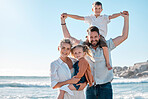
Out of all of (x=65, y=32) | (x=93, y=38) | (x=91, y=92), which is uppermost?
(x=65, y=32)

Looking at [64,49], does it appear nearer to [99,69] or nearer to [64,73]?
[64,73]

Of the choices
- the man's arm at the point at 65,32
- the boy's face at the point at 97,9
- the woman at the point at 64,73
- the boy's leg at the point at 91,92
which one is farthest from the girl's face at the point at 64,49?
the boy's face at the point at 97,9

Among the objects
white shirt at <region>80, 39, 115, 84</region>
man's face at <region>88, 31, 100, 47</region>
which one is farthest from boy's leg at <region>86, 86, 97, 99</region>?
man's face at <region>88, 31, 100, 47</region>

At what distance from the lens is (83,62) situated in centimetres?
241

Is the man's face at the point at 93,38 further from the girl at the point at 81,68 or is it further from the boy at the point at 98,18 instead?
the boy at the point at 98,18

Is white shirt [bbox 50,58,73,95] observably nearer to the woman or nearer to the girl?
the woman

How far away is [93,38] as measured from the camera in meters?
2.60

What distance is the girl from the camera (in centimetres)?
236

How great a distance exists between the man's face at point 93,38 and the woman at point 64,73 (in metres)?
0.32

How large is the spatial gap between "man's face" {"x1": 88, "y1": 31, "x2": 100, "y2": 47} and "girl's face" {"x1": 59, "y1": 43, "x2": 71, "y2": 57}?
34 cm

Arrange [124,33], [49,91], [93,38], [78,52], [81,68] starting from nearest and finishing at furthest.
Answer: [81,68], [78,52], [93,38], [124,33], [49,91]

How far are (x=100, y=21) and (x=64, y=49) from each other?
4.16 feet

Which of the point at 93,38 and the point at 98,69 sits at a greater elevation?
Answer: the point at 93,38

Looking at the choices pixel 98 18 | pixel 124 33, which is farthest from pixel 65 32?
pixel 98 18
